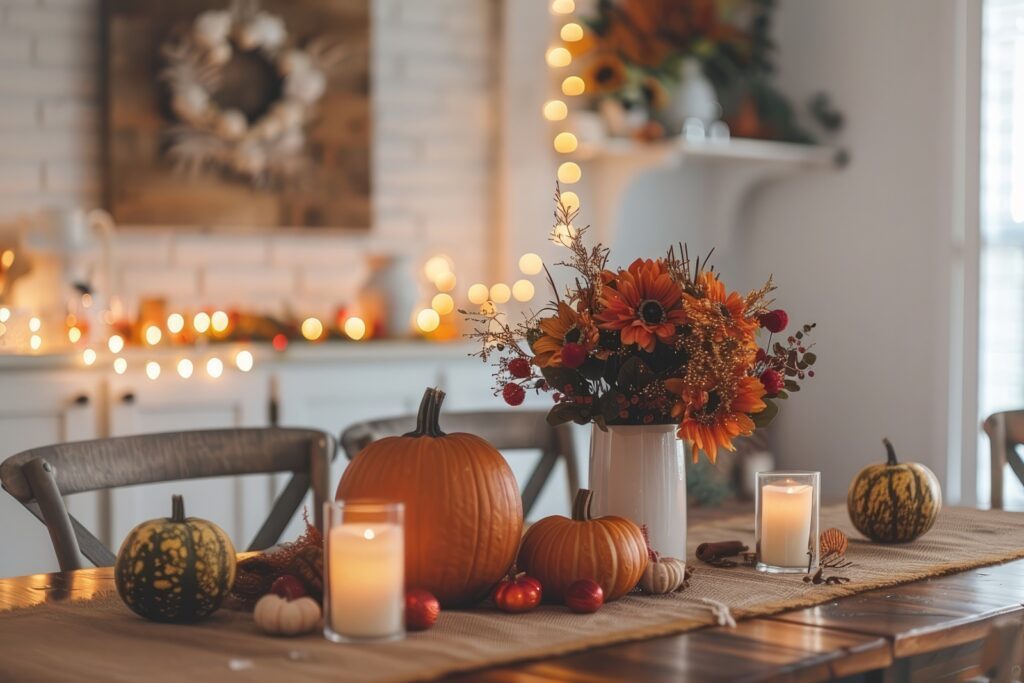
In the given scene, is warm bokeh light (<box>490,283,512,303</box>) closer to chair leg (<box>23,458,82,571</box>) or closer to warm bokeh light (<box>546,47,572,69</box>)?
warm bokeh light (<box>546,47,572,69</box>)

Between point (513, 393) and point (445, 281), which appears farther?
point (445, 281)

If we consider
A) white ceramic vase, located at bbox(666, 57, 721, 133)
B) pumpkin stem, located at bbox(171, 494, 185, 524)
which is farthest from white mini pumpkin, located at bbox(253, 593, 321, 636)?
white ceramic vase, located at bbox(666, 57, 721, 133)

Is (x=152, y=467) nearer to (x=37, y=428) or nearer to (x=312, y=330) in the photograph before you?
(x=37, y=428)

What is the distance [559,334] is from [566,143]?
8.38ft

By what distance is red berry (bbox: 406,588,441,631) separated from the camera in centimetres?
118

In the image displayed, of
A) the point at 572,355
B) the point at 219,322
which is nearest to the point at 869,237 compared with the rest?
the point at 219,322

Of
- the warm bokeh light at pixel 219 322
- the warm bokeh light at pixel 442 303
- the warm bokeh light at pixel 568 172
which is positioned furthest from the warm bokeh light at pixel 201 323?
the warm bokeh light at pixel 568 172

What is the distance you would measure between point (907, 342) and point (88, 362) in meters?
2.41

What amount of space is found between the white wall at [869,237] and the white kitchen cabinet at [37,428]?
232cm

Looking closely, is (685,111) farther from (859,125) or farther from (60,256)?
(60,256)

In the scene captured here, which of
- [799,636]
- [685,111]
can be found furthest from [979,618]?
[685,111]

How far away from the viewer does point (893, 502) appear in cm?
165

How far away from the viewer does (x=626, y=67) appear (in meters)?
3.92

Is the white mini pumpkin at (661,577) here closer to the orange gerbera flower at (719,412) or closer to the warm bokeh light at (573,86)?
the orange gerbera flower at (719,412)
